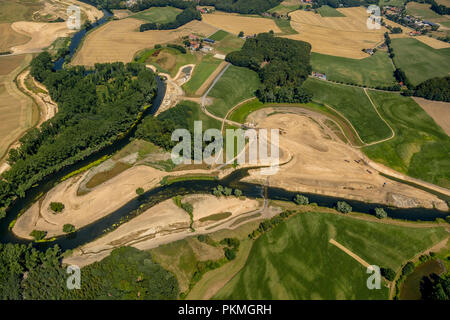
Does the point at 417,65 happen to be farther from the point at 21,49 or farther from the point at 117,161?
the point at 21,49

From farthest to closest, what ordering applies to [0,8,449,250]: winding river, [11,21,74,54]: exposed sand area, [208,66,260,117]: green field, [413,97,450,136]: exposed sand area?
[11,21,74,54]: exposed sand area, [208,66,260,117]: green field, [413,97,450,136]: exposed sand area, [0,8,449,250]: winding river

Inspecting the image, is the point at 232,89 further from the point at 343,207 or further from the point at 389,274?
the point at 389,274

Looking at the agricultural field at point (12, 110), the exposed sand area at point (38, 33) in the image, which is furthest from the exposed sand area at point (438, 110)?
the exposed sand area at point (38, 33)

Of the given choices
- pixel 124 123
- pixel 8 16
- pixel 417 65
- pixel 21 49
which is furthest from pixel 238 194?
pixel 8 16

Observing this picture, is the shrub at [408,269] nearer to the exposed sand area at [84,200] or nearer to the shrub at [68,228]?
the exposed sand area at [84,200]

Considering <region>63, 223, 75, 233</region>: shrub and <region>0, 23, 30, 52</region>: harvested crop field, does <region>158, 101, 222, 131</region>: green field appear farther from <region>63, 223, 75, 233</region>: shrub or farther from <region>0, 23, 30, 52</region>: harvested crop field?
<region>0, 23, 30, 52</region>: harvested crop field

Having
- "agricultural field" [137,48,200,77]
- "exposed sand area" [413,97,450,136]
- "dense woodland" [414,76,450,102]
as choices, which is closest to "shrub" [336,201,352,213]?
"exposed sand area" [413,97,450,136]

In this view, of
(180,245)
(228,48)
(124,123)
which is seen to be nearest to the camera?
(180,245)
